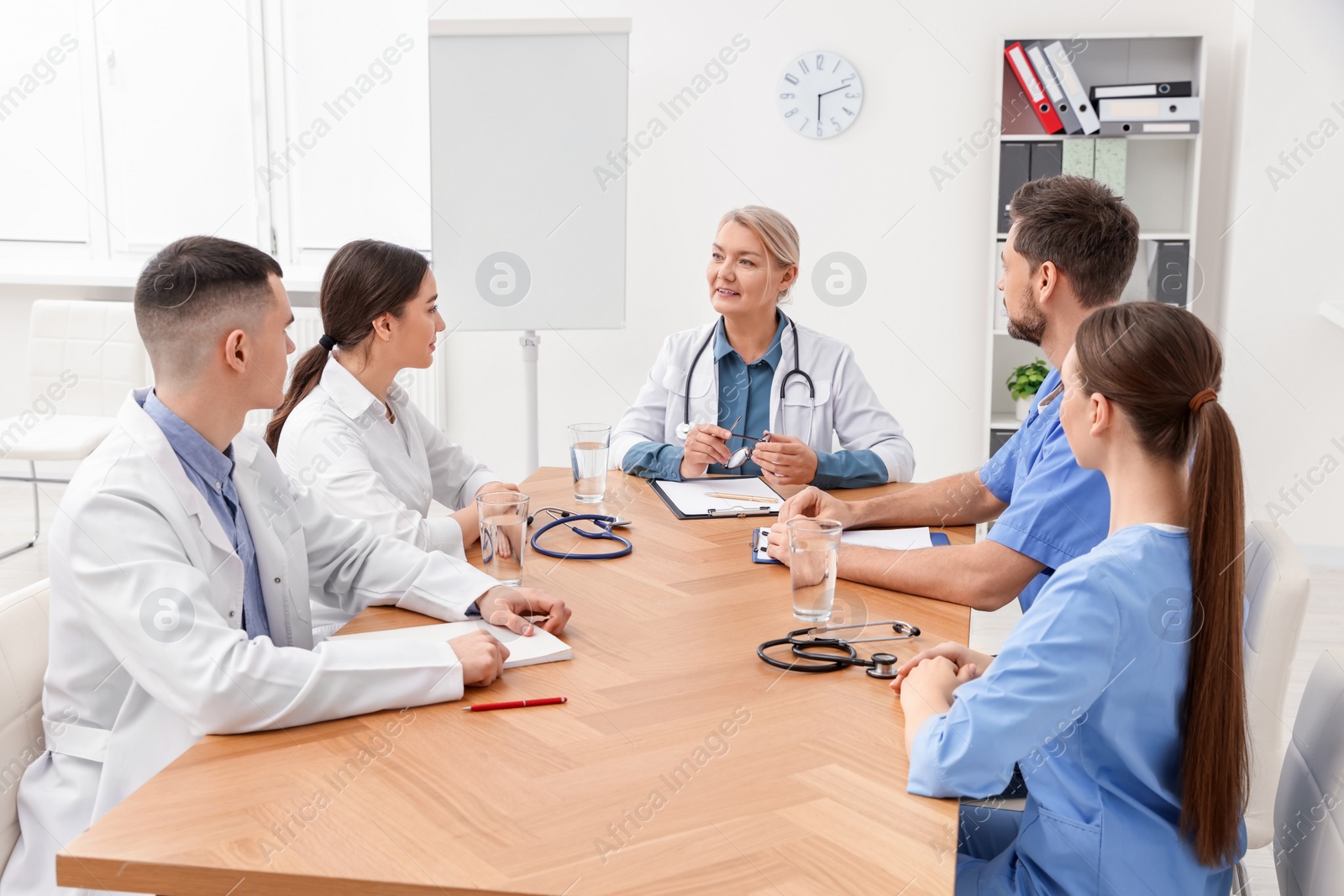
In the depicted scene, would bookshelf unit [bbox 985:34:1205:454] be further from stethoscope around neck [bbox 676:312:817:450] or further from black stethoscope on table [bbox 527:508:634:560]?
black stethoscope on table [bbox 527:508:634:560]

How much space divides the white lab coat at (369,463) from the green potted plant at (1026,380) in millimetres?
2724

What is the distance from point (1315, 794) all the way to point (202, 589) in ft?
Result: 4.57

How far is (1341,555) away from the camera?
447 cm

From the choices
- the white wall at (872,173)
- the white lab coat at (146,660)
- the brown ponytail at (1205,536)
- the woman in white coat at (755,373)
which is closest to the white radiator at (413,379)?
the white wall at (872,173)

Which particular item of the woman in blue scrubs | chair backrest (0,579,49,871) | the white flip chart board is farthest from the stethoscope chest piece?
the white flip chart board

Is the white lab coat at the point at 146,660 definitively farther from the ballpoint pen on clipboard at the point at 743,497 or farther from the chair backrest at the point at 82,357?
the chair backrest at the point at 82,357

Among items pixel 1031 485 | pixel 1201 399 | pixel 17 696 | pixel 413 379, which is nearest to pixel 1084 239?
pixel 1031 485

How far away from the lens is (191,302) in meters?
1.55

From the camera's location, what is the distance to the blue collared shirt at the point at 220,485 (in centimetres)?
154

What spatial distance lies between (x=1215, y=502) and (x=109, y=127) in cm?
524

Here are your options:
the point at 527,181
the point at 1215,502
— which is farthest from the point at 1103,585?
the point at 527,181

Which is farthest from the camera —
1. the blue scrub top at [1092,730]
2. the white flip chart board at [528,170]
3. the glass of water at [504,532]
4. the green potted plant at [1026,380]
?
the green potted plant at [1026,380]

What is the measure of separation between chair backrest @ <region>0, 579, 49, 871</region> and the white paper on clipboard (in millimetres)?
1167

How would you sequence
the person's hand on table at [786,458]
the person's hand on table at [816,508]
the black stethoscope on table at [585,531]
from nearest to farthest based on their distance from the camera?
the black stethoscope on table at [585,531], the person's hand on table at [816,508], the person's hand on table at [786,458]
